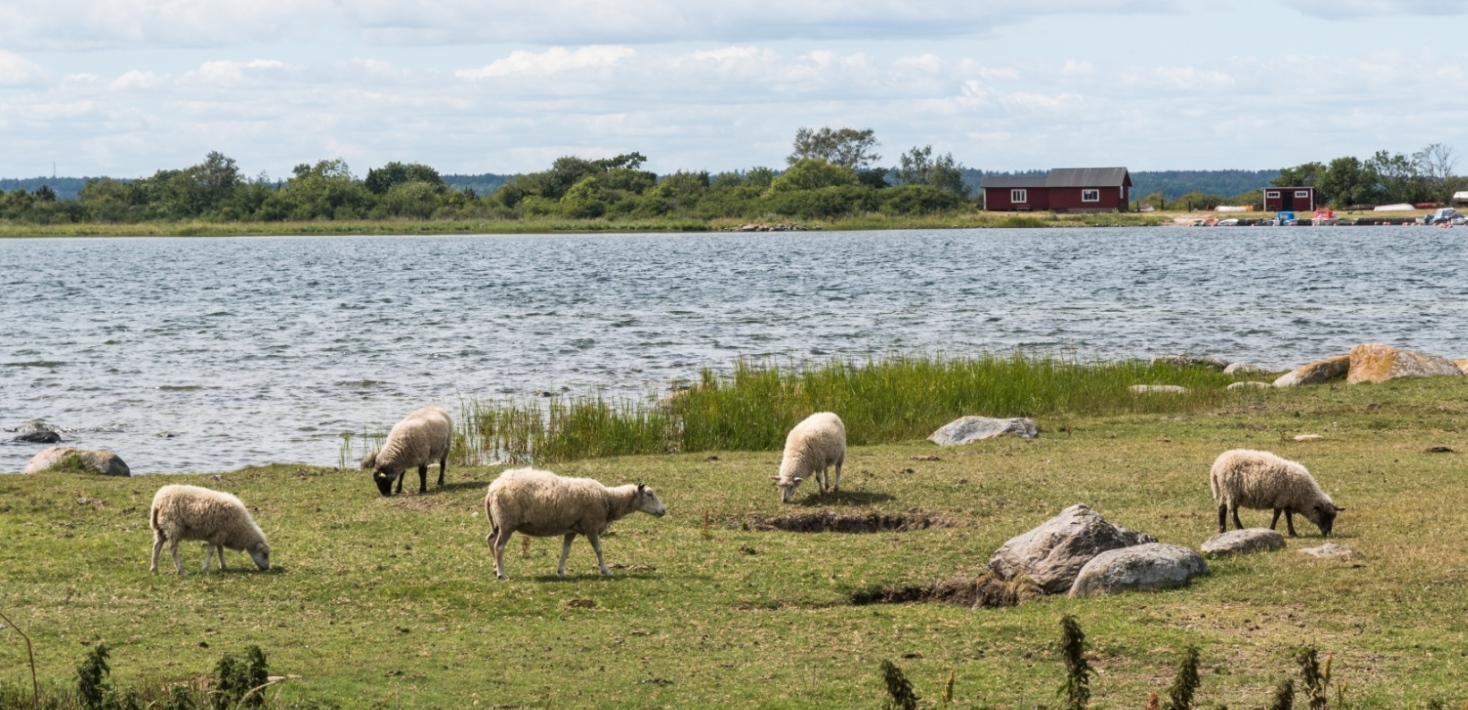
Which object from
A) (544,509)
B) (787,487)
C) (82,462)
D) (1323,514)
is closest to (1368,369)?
(1323,514)

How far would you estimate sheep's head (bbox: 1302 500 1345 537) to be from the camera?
15.2m

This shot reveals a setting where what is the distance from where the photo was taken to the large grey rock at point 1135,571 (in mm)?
13211

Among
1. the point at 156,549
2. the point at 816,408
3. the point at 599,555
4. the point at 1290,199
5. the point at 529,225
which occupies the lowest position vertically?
the point at 816,408

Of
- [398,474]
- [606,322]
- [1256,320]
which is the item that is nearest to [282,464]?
[398,474]

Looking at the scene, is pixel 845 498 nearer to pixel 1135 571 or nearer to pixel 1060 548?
pixel 1060 548

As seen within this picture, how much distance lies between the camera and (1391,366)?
30.6 metres

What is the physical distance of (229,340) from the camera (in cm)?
4997

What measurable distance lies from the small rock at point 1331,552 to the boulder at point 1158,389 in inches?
584

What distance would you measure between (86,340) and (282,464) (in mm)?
30615

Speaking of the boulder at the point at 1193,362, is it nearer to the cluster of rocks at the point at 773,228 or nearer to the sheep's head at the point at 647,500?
the sheep's head at the point at 647,500

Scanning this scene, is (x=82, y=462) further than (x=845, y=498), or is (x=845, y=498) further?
(x=82, y=462)

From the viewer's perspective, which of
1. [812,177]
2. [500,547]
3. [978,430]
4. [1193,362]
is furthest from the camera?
[812,177]

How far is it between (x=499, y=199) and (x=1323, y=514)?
164 metres

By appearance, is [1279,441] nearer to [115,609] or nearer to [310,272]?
[115,609]
